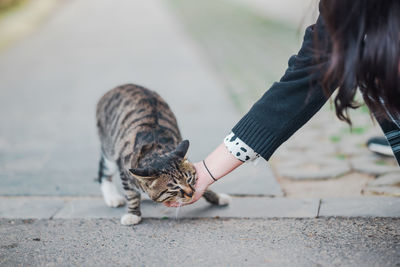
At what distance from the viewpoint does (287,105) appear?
2.46 meters

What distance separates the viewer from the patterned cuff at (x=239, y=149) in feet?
8.45

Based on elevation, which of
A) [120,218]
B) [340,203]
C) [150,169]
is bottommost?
[340,203]

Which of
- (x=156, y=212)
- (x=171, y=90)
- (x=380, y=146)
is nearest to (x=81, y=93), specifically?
(x=171, y=90)

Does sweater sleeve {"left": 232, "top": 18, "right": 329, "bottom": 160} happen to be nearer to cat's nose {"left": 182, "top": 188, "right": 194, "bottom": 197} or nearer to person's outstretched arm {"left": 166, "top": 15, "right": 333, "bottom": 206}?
person's outstretched arm {"left": 166, "top": 15, "right": 333, "bottom": 206}

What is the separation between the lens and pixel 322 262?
2.51 metres

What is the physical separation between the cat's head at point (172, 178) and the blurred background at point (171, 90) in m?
0.92

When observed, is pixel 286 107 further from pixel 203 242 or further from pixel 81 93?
pixel 81 93

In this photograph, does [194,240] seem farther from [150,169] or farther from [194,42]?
[194,42]

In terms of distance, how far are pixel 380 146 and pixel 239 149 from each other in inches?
78.4

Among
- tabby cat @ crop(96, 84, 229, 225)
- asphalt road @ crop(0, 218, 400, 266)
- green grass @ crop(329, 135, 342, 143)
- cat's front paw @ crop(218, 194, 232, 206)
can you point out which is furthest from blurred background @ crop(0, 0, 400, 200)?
asphalt road @ crop(0, 218, 400, 266)

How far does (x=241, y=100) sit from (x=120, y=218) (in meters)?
3.34

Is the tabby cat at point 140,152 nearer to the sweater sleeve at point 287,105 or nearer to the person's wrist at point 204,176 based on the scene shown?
the person's wrist at point 204,176

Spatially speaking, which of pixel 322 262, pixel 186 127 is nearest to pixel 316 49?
pixel 322 262

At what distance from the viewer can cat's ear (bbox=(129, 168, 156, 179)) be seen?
270 centimetres
